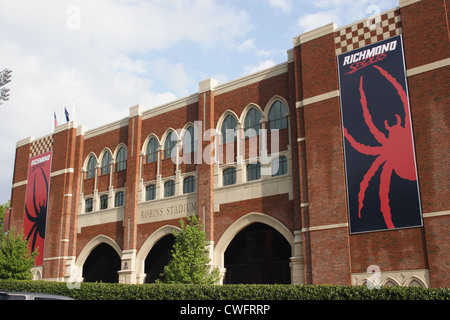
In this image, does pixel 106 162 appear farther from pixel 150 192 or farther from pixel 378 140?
pixel 378 140

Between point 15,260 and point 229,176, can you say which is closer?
point 229,176

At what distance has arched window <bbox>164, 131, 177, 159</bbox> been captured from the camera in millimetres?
33469

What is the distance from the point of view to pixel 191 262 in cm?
2703

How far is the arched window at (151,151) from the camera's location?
3451 centimetres

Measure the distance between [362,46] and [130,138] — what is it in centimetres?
1773

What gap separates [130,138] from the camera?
3584 centimetres

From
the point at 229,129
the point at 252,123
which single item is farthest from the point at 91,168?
the point at 252,123

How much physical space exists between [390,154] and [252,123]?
358 inches

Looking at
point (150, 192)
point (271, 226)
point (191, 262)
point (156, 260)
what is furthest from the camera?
point (156, 260)

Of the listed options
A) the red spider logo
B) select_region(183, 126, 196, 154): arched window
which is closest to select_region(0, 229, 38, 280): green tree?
select_region(183, 126, 196, 154): arched window

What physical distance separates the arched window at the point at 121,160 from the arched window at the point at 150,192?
2988 mm
